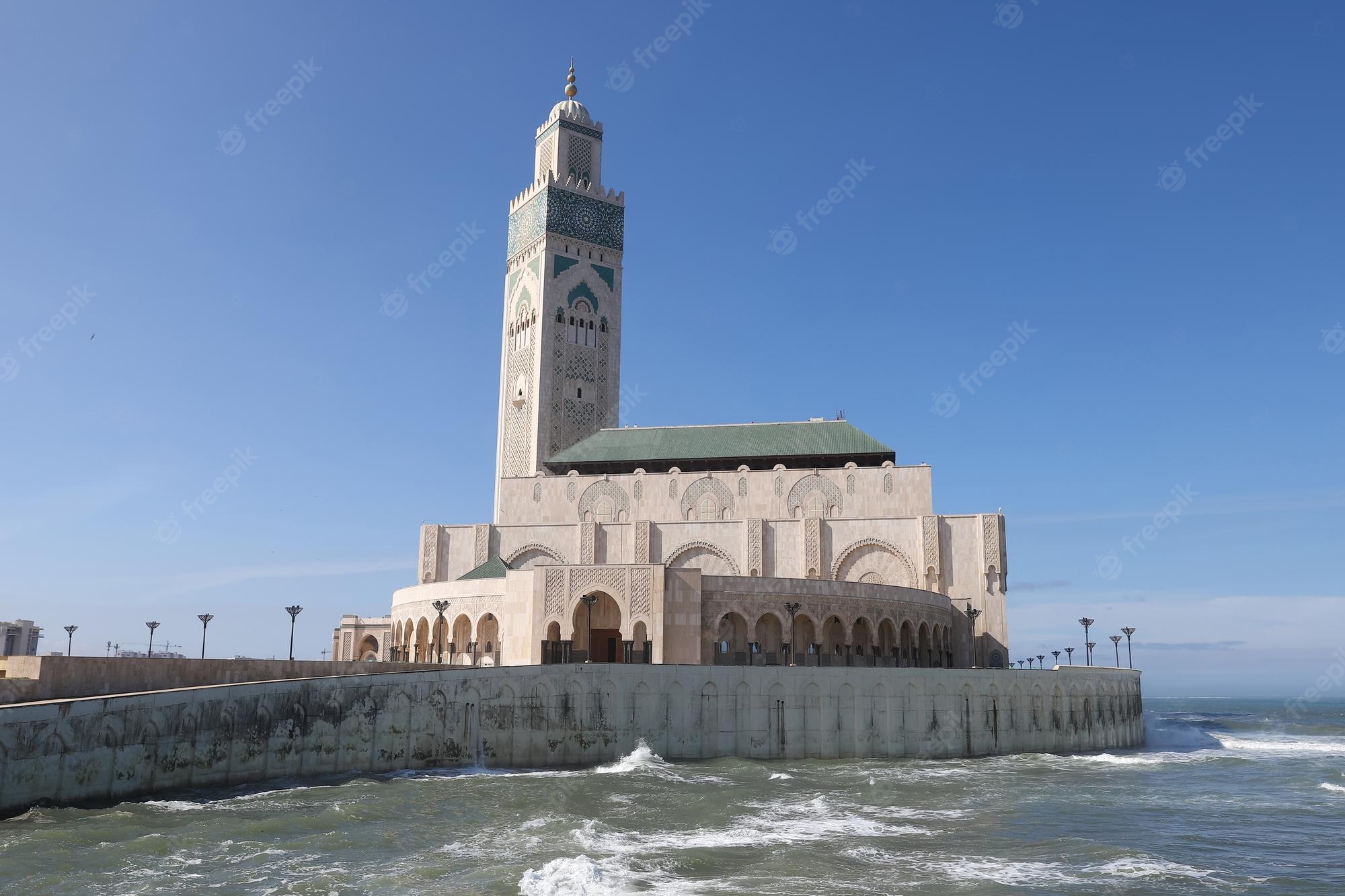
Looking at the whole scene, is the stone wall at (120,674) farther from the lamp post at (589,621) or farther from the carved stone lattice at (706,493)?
the carved stone lattice at (706,493)

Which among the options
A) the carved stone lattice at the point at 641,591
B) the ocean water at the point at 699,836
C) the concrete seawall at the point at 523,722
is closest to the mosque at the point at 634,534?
the carved stone lattice at the point at 641,591

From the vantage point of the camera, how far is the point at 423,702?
30312 millimetres

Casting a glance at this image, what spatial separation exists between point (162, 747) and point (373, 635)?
3812cm

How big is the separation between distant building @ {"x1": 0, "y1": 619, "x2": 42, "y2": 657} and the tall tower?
125 ft

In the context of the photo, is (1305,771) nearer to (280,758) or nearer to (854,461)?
(854,461)

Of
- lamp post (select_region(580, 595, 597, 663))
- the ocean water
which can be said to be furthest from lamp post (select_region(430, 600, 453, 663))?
the ocean water

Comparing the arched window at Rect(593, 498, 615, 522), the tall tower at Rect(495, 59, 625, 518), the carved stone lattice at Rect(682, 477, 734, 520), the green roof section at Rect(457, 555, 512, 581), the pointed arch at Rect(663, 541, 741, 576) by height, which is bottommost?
the green roof section at Rect(457, 555, 512, 581)

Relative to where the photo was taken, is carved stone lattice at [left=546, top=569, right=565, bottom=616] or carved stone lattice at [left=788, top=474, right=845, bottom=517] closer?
carved stone lattice at [left=546, top=569, right=565, bottom=616]

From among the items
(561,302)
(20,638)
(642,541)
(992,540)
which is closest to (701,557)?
(642,541)

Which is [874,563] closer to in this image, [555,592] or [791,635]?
[791,635]

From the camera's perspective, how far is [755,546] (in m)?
50.5

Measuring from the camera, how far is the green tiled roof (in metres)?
54.9

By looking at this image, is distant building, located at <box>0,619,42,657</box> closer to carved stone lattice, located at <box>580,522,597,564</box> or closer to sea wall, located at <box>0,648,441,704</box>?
carved stone lattice, located at <box>580,522,597,564</box>

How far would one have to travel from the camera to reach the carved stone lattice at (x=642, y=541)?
50.9 m
